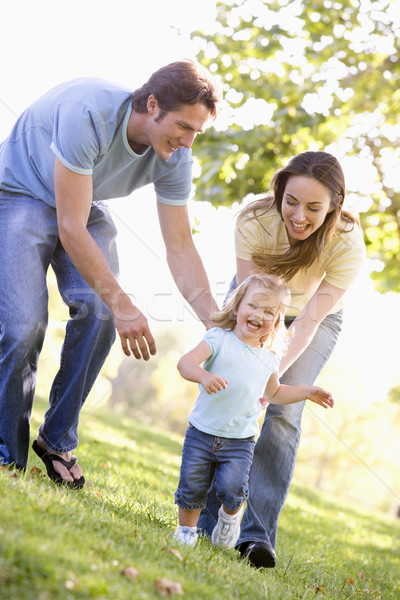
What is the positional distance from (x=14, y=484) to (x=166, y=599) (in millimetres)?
850

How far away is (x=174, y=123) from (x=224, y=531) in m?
2.12

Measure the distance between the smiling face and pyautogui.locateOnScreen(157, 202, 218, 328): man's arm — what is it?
599mm

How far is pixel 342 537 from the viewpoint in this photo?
6391mm

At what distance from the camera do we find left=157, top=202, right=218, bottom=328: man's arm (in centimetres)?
380

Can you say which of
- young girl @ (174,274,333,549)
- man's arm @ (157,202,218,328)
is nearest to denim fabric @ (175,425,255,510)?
young girl @ (174,274,333,549)

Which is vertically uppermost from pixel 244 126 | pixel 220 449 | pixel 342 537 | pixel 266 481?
pixel 244 126

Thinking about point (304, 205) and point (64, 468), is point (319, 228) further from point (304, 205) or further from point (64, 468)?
point (64, 468)

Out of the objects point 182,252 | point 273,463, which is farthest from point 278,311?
point 273,463

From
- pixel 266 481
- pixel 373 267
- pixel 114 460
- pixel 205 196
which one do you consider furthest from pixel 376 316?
pixel 266 481

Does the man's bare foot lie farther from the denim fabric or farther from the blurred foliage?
the blurred foliage

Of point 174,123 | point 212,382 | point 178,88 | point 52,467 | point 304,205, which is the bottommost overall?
point 52,467

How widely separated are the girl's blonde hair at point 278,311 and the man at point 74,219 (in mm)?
200

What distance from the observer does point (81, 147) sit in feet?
10.1

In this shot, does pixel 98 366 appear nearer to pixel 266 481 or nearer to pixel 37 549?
pixel 266 481
